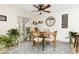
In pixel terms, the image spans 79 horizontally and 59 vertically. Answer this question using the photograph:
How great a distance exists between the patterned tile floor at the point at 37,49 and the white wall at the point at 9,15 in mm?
400

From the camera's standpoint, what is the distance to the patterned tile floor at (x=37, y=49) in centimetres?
225

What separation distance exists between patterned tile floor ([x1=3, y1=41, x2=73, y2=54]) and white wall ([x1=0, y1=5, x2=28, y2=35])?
400 mm

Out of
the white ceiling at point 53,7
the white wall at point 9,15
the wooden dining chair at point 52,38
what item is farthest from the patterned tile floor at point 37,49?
the white ceiling at point 53,7

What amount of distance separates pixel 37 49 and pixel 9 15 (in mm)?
856

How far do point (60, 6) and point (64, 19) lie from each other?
0.26 m

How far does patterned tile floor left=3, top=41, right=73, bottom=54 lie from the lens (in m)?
2.25

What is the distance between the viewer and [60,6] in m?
2.21

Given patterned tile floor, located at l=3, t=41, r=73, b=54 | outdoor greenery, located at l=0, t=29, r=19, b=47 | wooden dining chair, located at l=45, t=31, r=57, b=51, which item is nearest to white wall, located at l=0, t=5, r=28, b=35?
outdoor greenery, located at l=0, t=29, r=19, b=47

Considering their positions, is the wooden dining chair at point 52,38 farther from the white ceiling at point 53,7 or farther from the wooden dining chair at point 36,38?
the white ceiling at point 53,7

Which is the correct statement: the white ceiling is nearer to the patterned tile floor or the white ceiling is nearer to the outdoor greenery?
the outdoor greenery

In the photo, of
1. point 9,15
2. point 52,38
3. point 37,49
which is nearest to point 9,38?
point 9,15

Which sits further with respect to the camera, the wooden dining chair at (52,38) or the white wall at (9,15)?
the wooden dining chair at (52,38)

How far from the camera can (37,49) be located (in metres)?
2.29
